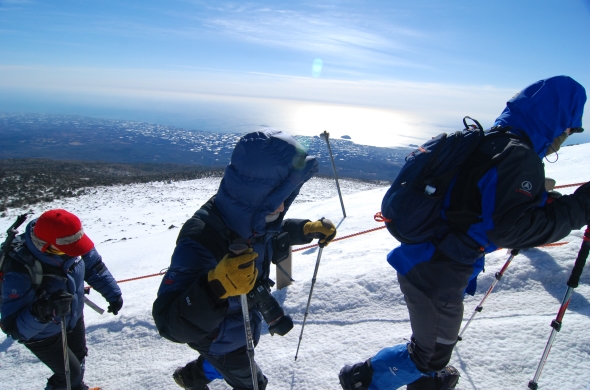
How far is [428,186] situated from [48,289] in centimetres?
344

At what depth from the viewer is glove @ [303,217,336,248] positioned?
295 cm

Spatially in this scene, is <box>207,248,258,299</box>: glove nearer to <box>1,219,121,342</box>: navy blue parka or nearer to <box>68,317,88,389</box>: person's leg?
<box>1,219,121,342</box>: navy blue parka

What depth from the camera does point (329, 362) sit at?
3.06 m

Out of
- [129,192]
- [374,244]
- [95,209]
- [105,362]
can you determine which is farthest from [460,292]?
[129,192]

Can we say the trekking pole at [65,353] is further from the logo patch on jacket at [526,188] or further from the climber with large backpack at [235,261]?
the logo patch on jacket at [526,188]

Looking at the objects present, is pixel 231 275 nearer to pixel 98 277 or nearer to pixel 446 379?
pixel 446 379

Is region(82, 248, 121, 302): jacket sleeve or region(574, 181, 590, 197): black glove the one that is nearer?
region(574, 181, 590, 197): black glove

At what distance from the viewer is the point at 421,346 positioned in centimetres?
227

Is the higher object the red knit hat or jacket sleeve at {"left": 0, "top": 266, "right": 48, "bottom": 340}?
the red knit hat

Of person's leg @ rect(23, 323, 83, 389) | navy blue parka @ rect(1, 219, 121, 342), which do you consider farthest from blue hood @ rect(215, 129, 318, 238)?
person's leg @ rect(23, 323, 83, 389)

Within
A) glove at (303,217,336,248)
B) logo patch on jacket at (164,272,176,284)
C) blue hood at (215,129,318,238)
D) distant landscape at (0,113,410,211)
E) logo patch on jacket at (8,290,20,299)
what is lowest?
distant landscape at (0,113,410,211)

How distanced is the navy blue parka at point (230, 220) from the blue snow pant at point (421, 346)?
1.17 m

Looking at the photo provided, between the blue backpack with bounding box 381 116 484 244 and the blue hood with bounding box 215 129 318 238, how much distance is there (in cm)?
70

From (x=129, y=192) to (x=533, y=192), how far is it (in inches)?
1036
